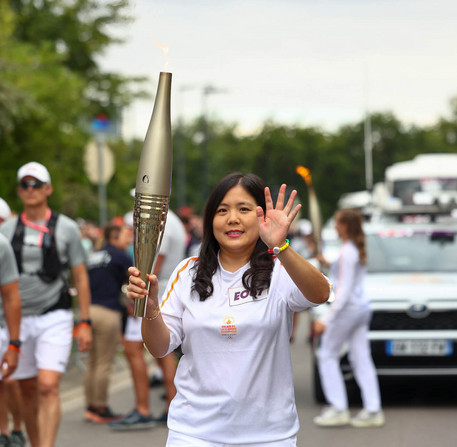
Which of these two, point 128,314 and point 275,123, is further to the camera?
point 275,123

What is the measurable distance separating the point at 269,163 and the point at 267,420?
6471 centimetres

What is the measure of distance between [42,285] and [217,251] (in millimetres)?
3028

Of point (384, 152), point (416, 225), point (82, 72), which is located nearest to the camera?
point (416, 225)

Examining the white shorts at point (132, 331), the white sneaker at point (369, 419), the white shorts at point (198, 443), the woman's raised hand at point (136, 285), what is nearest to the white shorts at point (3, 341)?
the white shorts at point (198, 443)

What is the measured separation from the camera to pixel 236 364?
427 cm

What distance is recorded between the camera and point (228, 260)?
14.8ft

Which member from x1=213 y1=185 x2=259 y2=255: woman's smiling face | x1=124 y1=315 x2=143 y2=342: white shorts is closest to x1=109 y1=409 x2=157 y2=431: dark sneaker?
x1=124 y1=315 x2=143 y2=342: white shorts

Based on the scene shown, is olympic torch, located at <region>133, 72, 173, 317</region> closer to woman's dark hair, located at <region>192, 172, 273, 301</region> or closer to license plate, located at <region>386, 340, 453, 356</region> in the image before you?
woman's dark hair, located at <region>192, 172, 273, 301</region>

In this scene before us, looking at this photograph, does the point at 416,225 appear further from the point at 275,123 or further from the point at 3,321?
the point at 275,123

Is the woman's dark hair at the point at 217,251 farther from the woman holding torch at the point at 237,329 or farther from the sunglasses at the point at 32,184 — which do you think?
the sunglasses at the point at 32,184

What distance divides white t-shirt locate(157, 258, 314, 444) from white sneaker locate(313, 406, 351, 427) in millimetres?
5286

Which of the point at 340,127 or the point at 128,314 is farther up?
the point at 340,127

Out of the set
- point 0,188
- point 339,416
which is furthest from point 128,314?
point 0,188

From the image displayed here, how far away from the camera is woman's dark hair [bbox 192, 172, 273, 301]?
173 inches
